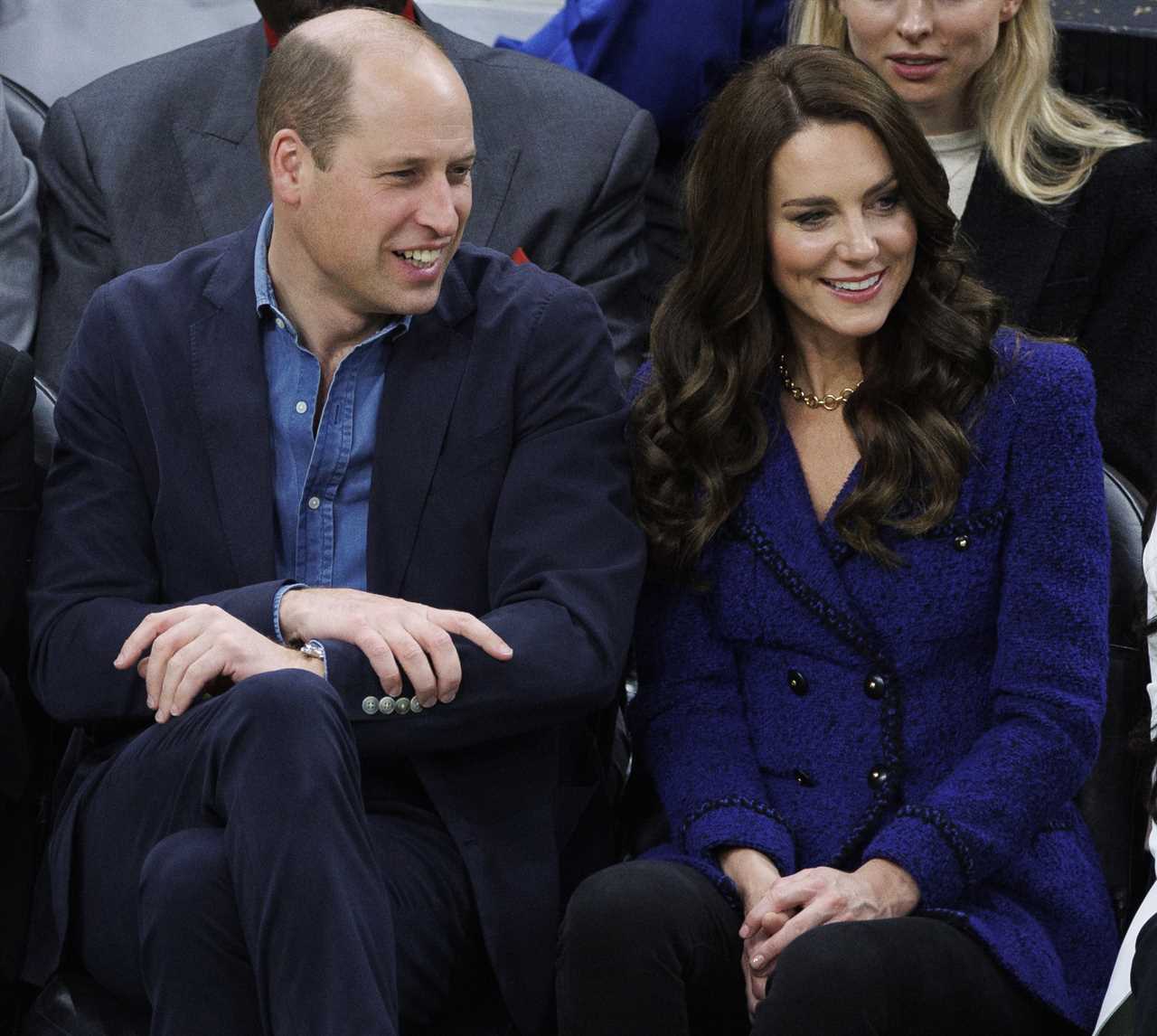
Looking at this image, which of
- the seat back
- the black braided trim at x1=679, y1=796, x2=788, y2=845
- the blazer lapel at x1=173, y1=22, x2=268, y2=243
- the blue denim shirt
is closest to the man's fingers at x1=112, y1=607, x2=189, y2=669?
the blue denim shirt

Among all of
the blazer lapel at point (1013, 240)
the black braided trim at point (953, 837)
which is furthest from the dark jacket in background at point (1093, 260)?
the black braided trim at point (953, 837)

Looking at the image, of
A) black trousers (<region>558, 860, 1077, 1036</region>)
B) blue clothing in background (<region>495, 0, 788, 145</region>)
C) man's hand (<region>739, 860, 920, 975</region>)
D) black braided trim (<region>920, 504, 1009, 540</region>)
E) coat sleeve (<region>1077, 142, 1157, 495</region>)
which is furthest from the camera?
blue clothing in background (<region>495, 0, 788, 145</region>)

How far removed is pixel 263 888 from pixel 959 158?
1.74m

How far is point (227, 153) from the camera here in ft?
10.7

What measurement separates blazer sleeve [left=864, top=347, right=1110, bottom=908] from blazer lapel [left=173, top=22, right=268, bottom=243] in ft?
4.10

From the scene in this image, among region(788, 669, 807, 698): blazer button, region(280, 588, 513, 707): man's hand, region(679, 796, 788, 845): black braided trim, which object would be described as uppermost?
region(280, 588, 513, 707): man's hand

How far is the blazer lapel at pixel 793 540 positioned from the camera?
100 inches

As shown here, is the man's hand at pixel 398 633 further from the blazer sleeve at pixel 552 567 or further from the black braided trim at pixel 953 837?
the black braided trim at pixel 953 837

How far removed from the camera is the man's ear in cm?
261

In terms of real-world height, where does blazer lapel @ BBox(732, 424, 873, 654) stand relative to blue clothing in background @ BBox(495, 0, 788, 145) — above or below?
below

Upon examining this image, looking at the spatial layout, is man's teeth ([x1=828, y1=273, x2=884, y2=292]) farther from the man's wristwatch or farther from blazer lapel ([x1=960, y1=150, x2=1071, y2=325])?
the man's wristwatch

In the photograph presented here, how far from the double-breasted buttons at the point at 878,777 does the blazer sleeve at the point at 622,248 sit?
0.86m

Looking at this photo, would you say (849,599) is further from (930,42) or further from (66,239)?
(66,239)

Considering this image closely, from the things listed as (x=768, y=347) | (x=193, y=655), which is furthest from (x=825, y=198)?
(x=193, y=655)
